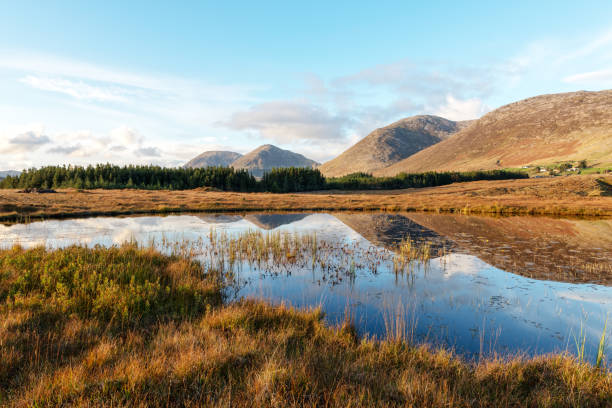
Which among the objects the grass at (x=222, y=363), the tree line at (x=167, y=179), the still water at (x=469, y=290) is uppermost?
the tree line at (x=167, y=179)

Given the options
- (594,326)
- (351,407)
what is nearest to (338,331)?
(351,407)

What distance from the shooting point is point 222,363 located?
5.62 meters

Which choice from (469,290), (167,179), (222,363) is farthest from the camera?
(167,179)

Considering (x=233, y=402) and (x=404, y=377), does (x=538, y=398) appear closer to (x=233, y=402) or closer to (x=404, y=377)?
(x=404, y=377)

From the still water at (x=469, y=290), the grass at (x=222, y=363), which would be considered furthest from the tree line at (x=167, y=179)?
the grass at (x=222, y=363)

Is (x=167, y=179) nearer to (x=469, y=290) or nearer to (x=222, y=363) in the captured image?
(x=469, y=290)

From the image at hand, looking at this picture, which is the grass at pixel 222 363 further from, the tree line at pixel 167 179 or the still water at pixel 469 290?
the tree line at pixel 167 179

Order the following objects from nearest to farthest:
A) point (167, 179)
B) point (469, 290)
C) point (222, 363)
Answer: point (222, 363) → point (469, 290) → point (167, 179)

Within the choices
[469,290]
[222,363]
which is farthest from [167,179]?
[222,363]

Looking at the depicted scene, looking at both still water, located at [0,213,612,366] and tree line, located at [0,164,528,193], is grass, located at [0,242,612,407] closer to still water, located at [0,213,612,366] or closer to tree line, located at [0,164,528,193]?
still water, located at [0,213,612,366]

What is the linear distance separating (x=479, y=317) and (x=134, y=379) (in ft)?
34.1

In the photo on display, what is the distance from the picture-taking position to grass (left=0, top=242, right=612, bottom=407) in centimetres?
478

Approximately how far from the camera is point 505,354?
7.88 metres

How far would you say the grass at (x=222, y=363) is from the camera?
4.78m
